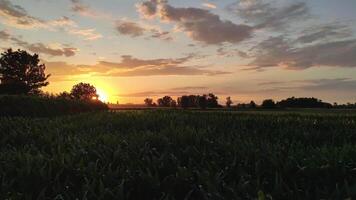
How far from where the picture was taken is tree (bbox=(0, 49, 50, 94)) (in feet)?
240

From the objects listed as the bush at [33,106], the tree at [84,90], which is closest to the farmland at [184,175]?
the bush at [33,106]

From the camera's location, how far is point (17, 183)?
565cm

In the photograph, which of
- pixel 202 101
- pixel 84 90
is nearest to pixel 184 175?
pixel 202 101

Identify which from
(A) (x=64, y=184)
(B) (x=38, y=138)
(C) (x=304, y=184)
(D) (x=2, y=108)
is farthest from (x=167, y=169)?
(D) (x=2, y=108)

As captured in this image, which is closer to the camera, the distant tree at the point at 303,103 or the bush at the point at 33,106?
the bush at the point at 33,106

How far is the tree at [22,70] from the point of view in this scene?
73062mm

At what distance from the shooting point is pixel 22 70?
75.2 meters

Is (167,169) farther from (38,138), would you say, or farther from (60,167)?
(38,138)

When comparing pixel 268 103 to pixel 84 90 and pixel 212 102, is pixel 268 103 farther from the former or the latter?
pixel 84 90

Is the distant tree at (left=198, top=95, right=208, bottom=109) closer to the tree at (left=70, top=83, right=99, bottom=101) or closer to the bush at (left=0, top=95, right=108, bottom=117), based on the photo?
the tree at (left=70, top=83, right=99, bottom=101)

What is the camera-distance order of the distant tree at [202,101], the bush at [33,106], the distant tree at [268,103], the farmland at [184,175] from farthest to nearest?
the distant tree at [202,101] → the distant tree at [268,103] → the bush at [33,106] → the farmland at [184,175]

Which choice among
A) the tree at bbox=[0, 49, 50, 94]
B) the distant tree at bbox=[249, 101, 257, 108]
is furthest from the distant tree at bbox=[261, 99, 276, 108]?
the tree at bbox=[0, 49, 50, 94]

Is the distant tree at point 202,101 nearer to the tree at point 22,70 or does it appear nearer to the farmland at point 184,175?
the tree at point 22,70

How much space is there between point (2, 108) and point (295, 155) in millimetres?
20756
